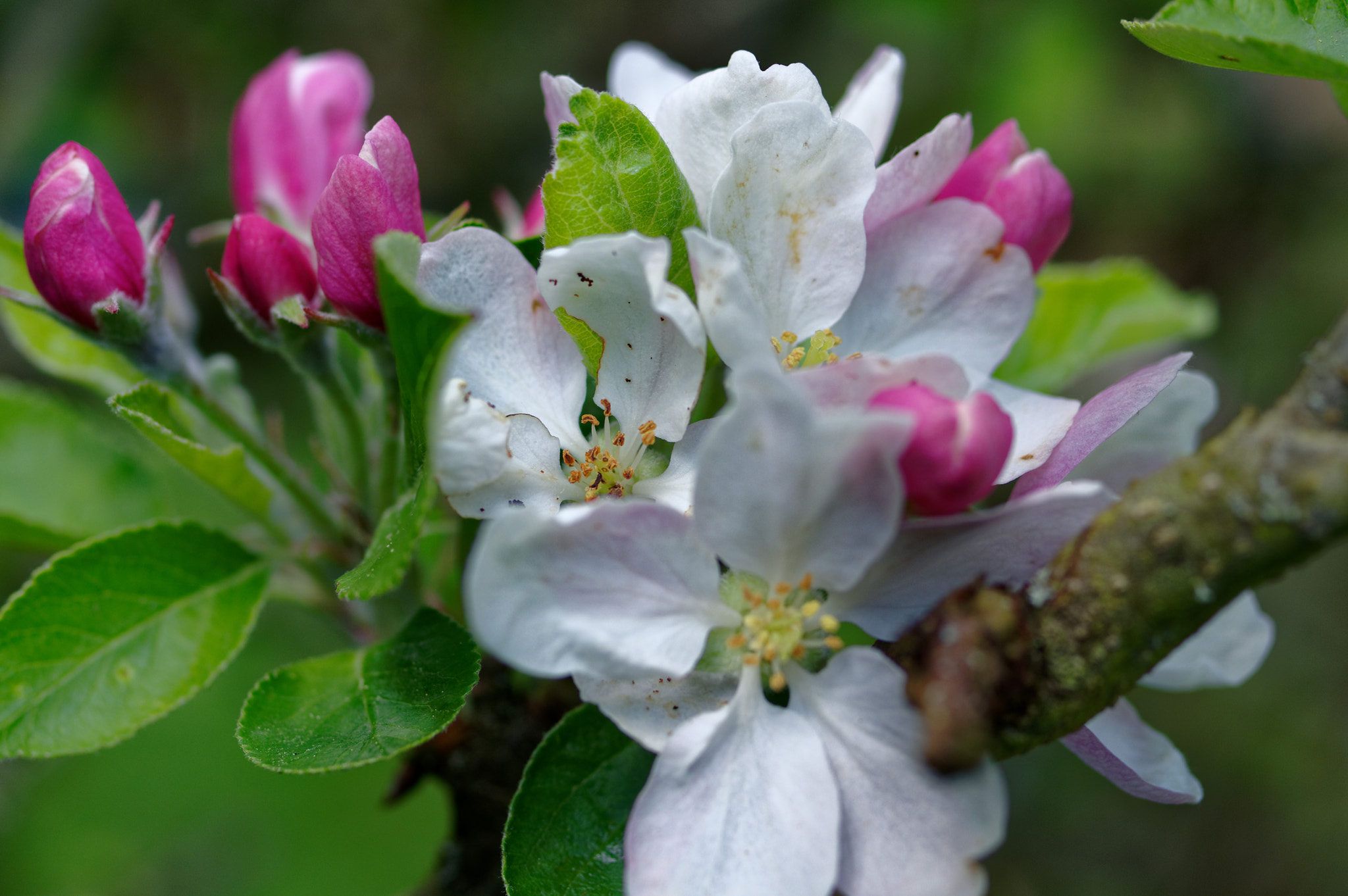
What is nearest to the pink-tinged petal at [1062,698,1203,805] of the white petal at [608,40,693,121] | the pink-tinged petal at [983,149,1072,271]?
the pink-tinged petal at [983,149,1072,271]

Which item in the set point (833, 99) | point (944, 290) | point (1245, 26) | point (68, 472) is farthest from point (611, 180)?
point (833, 99)

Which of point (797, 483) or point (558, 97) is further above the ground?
point (558, 97)

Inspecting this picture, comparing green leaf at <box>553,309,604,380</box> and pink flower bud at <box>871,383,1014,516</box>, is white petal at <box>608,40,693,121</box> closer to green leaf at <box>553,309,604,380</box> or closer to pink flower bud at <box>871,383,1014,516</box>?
green leaf at <box>553,309,604,380</box>

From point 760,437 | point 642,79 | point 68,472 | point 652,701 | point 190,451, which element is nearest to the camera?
point 760,437

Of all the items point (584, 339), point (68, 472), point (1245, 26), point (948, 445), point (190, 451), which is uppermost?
point (1245, 26)

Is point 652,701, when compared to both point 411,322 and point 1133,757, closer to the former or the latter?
point 411,322

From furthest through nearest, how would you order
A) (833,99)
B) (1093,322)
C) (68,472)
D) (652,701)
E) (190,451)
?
(833,99) → (1093,322) → (68,472) → (190,451) → (652,701)
